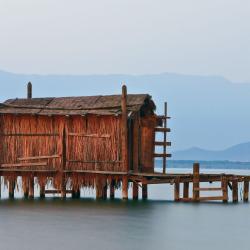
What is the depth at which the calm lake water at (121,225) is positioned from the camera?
36.0 metres

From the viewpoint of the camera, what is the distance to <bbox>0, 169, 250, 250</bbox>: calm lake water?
36031mm

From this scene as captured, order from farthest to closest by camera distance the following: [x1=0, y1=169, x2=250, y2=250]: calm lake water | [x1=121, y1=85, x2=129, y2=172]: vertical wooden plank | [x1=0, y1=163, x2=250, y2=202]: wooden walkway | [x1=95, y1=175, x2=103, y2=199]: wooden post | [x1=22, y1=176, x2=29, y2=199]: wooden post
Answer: [x1=22, y1=176, x2=29, y2=199]: wooden post < [x1=95, y1=175, x2=103, y2=199]: wooden post < [x1=0, y1=163, x2=250, y2=202]: wooden walkway < [x1=121, y1=85, x2=129, y2=172]: vertical wooden plank < [x1=0, y1=169, x2=250, y2=250]: calm lake water

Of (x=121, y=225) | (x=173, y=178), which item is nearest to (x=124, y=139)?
(x=173, y=178)

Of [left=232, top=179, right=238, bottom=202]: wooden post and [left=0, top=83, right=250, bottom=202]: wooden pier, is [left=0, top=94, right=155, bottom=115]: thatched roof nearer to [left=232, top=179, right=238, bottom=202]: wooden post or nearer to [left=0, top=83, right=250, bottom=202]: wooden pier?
[left=0, top=83, right=250, bottom=202]: wooden pier

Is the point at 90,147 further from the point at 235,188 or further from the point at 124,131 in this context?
the point at 235,188

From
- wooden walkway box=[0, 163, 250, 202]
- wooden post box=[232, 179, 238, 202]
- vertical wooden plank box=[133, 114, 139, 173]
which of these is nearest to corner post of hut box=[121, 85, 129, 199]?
wooden walkway box=[0, 163, 250, 202]

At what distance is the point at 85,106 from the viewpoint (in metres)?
53.0

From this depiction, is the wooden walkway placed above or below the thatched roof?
below

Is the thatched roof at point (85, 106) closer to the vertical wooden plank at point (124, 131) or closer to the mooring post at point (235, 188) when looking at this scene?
the vertical wooden plank at point (124, 131)

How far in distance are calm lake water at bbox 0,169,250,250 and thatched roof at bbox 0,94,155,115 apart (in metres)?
5.41

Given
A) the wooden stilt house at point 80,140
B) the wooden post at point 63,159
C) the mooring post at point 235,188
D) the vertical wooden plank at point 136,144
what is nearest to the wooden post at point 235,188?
the mooring post at point 235,188

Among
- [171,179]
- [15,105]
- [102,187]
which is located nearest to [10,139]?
[15,105]

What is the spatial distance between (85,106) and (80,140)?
2.36 meters

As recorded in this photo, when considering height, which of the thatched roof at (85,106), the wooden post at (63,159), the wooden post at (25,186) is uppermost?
the thatched roof at (85,106)
